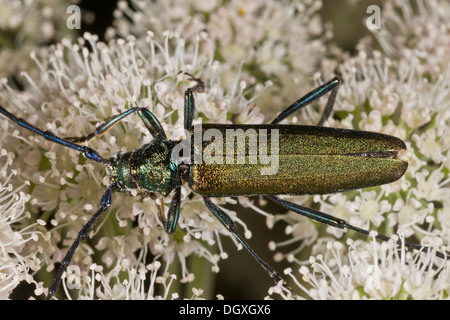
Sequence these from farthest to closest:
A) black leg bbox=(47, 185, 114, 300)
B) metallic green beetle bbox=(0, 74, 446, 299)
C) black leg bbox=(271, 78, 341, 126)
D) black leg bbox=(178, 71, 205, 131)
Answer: black leg bbox=(271, 78, 341, 126)
black leg bbox=(178, 71, 205, 131)
metallic green beetle bbox=(0, 74, 446, 299)
black leg bbox=(47, 185, 114, 300)

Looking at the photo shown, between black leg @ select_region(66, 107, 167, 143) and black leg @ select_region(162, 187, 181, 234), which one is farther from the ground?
black leg @ select_region(66, 107, 167, 143)

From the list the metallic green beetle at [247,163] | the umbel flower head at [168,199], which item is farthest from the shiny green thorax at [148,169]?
the umbel flower head at [168,199]

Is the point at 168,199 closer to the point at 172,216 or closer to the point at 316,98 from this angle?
the point at 172,216

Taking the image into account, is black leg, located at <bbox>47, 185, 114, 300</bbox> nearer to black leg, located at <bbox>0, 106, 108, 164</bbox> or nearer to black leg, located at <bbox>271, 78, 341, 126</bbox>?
black leg, located at <bbox>0, 106, 108, 164</bbox>

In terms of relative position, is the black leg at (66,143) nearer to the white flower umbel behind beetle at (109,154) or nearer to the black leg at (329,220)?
the white flower umbel behind beetle at (109,154)

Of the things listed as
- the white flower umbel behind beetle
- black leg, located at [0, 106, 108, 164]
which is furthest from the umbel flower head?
black leg, located at [0, 106, 108, 164]
